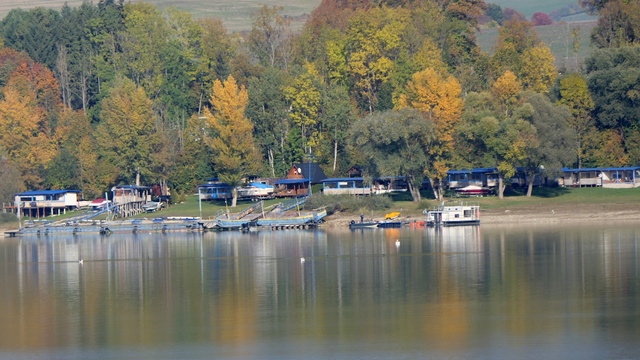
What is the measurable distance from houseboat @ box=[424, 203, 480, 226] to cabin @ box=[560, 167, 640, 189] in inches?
666

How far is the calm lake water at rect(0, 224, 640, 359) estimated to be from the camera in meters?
35.5

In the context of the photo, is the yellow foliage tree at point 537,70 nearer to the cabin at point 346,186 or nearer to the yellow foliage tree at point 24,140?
the cabin at point 346,186

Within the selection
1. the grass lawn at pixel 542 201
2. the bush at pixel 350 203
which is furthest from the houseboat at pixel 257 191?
the bush at pixel 350 203

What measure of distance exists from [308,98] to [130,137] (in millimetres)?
22390

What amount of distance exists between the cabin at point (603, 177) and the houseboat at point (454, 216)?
16915 mm

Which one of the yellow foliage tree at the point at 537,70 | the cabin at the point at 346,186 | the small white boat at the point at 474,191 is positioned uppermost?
the yellow foliage tree at the point at 537,70

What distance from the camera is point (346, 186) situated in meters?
102

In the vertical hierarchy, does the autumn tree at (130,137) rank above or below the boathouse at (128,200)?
above

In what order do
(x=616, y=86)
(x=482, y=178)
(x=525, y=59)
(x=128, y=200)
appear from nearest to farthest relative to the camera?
(x=616, y=86) < (x=482, y=178) < (x=128, y=200) < (x=525, y=59)

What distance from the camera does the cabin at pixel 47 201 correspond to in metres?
106

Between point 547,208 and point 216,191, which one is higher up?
point 216,191

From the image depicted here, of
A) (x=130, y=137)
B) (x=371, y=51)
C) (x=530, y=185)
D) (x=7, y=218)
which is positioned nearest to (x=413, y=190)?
(x=530, y=185)

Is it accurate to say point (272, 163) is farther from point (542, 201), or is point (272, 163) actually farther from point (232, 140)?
point (542, 201)

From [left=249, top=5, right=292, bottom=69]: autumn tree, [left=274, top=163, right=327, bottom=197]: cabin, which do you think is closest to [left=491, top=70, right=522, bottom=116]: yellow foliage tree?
[left=274, top=163, right=327, bottom=197]: cabin
